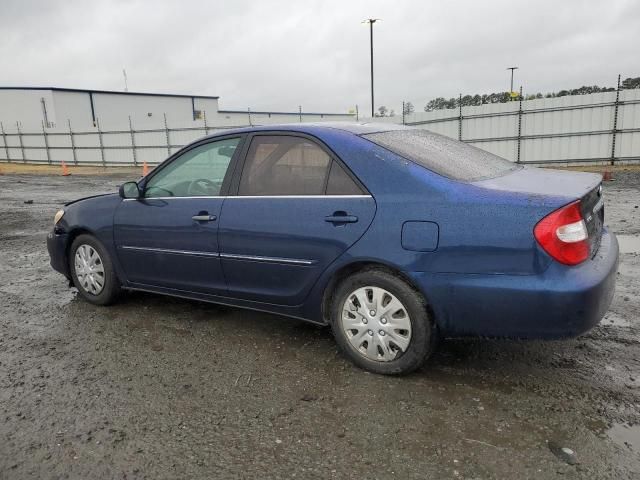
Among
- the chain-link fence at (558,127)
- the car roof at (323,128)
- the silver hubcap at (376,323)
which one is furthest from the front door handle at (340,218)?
the chain-link fence at (558,127)

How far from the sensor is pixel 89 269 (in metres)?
4.77

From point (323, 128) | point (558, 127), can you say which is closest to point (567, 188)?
point (323, 128)

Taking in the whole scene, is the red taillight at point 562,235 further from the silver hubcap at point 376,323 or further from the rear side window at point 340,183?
the rear side window at point 340,183

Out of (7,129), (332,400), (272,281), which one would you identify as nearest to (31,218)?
(272,281)

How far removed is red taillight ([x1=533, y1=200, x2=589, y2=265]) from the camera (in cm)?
276

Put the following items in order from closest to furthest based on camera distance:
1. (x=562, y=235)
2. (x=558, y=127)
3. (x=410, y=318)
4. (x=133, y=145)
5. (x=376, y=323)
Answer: (x=562, y=235), (x=410, y=318), (x=376, y=323), (x=558, y=127), (x=133, y=145)

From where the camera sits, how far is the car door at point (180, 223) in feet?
12.9

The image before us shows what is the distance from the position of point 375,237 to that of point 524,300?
0.90 m

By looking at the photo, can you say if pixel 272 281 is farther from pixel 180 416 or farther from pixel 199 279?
pixel 180 416

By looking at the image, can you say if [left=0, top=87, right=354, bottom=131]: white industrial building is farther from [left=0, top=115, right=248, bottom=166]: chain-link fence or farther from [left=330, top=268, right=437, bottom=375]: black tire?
[left=330, top=268, right=437, bottom=375]: black tire

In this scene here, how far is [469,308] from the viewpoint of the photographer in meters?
2.96

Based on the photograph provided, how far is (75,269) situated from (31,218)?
6579mm

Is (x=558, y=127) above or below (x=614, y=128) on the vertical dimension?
above

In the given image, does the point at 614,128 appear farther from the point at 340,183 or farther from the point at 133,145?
the point at 133,145
